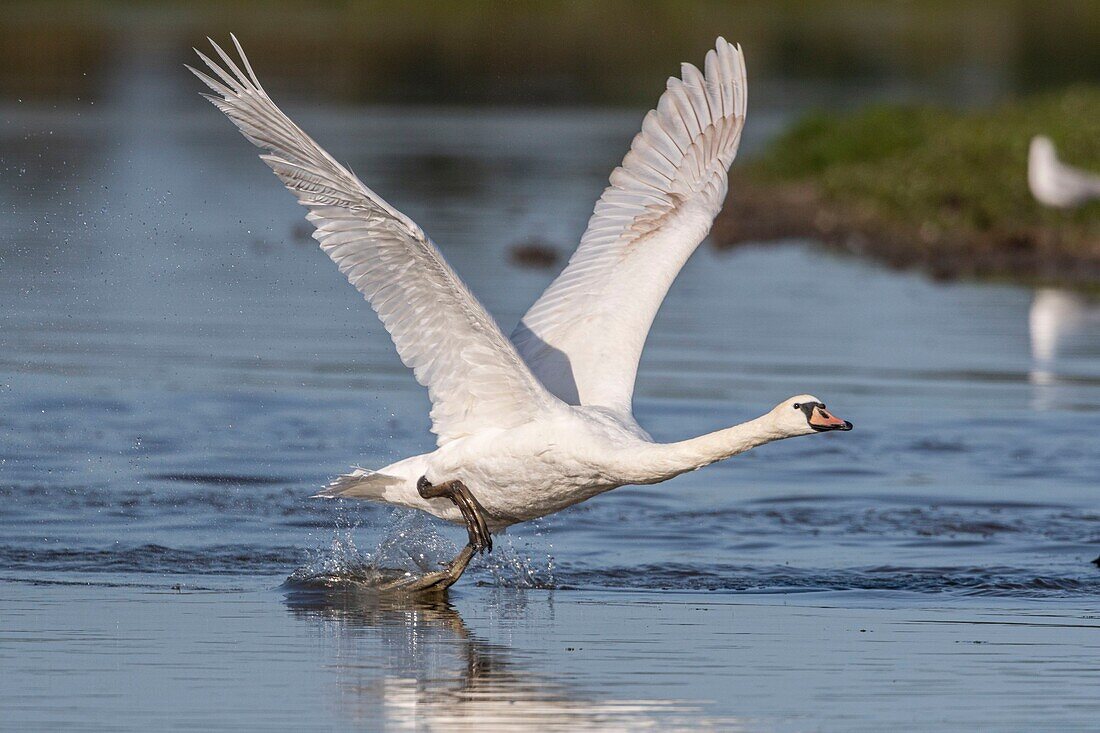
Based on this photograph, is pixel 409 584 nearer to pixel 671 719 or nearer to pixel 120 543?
pixel 120 543

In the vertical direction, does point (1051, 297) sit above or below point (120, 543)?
above

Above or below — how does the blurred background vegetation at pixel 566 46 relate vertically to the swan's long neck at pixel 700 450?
above

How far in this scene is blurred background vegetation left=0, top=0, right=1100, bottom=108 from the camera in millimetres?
49250

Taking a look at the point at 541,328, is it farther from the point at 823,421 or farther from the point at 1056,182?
the point at 1056,182

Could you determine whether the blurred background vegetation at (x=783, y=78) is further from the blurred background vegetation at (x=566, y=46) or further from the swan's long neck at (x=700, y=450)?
the swan's long neck at (x=700, y=450)

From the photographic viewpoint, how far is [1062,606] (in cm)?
995

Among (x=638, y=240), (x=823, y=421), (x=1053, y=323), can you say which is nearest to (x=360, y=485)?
(x=638, y=240)

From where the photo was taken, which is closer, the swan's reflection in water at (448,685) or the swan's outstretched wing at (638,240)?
the swan's reflection in water at (448,685)

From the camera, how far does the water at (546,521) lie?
8070 mm

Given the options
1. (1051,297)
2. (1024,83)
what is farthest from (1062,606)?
(1024,83)

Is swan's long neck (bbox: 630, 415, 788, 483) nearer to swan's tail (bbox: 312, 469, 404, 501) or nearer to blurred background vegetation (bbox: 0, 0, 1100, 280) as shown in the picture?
swan's tail (bbox: 312, 469, 404, 501)

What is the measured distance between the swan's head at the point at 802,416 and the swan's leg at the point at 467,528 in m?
1.53

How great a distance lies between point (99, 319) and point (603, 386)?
28.2 feet

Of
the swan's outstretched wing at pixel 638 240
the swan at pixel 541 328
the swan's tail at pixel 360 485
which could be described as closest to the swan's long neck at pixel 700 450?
the swan at pixel 541 328
